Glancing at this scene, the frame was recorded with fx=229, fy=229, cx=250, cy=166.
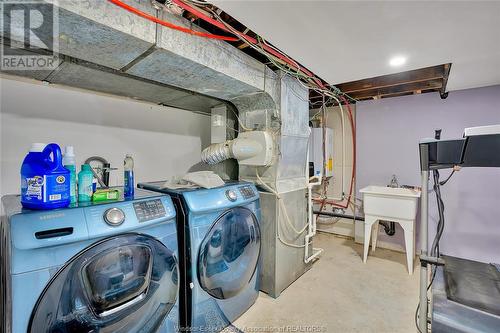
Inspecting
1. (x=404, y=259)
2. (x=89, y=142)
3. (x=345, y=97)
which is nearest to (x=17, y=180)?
(x=89, y=142)

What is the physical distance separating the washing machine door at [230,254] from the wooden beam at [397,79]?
88.6 inches

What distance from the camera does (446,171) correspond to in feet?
9.91

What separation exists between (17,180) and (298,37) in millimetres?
2263

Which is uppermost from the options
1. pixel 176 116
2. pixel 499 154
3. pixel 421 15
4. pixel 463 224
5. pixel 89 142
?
pixel 421 15

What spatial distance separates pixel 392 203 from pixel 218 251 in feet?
7.46

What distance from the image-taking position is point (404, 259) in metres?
3.02

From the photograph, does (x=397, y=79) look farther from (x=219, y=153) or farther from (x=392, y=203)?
(x=219, y=153)

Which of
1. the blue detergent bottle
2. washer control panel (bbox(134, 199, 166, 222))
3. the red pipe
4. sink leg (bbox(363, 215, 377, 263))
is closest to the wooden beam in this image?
sink leg (bbox(363, 215, 377, 263))

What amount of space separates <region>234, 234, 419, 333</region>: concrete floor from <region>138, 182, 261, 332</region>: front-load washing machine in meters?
0.22

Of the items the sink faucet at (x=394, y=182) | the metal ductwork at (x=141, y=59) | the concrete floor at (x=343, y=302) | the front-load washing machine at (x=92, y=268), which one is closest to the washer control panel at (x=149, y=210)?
the front-load washing machine at (x=92, y=268)

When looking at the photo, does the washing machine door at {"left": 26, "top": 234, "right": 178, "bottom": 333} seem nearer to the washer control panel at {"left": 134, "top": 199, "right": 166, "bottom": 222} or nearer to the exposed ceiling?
the washer control panel at {"left": 134, "top": 199, "right": 166, "bottom": 222}

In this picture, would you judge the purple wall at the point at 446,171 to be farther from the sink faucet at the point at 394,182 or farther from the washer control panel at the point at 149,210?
the washer control panel at the point at 149,210

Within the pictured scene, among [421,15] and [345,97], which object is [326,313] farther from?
[345,97]

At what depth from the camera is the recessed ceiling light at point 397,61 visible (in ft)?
6.57
